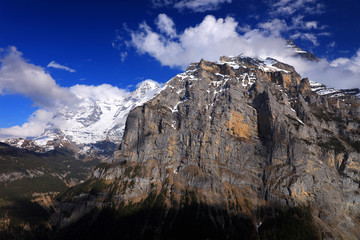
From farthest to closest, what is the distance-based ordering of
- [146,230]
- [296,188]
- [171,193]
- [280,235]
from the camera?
[171,193] → [296,188] → [146,230] → [280,235]

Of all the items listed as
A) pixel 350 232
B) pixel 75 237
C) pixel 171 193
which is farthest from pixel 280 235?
pixel 75 237

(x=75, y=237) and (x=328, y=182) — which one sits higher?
(x=328, y=182)

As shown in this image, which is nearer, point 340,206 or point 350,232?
point 350,232

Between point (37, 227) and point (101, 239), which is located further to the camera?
point (37, 227)

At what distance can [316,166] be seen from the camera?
18638 centimetres

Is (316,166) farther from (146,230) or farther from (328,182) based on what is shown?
(146,230)

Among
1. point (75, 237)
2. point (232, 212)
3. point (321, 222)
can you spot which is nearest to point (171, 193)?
point (232, 212)

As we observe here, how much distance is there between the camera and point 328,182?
597ft

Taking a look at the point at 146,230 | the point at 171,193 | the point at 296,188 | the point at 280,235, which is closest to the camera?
the point at 280,235

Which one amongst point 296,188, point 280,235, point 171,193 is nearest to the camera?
point 280,235

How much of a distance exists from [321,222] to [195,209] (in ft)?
292

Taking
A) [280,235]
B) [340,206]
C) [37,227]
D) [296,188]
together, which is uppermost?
[296,188]

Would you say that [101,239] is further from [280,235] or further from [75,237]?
[280,235]

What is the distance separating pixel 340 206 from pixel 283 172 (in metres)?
43.6
